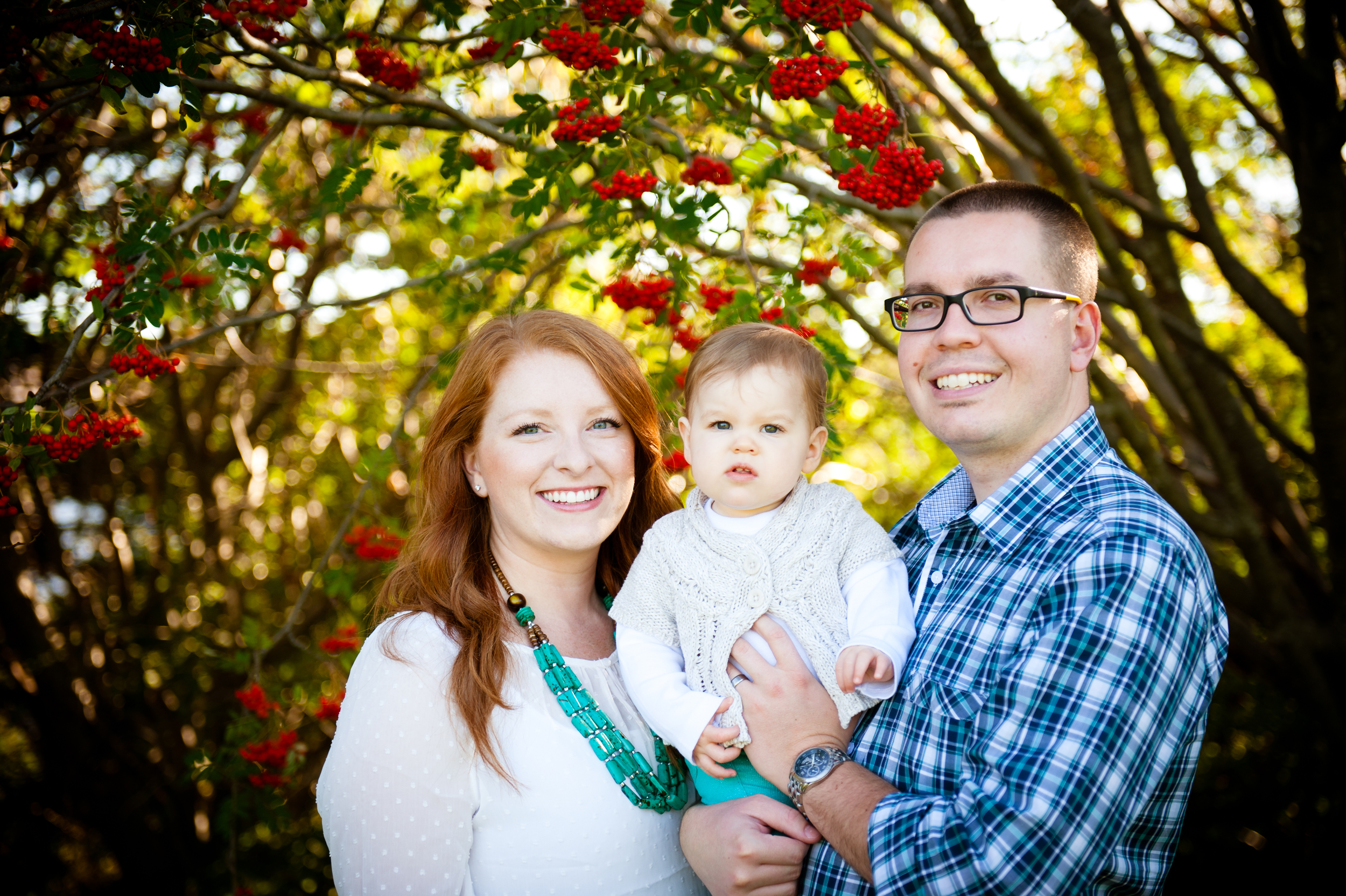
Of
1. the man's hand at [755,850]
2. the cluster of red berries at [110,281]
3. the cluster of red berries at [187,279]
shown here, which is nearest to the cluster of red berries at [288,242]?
the cluster of red berries at [187,279]

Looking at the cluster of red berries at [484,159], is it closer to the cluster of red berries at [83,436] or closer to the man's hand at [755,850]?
the cluster of red berries at [83,436]

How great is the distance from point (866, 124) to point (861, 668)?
1.63 meters

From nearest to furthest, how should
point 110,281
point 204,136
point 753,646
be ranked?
point 753,646 → point 110,281 → point 204,136

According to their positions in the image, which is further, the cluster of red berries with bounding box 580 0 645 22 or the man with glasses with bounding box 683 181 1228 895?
the cluster of red berries with bounding box 580 0 645 22

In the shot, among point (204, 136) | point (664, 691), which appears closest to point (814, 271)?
point (664, 691)

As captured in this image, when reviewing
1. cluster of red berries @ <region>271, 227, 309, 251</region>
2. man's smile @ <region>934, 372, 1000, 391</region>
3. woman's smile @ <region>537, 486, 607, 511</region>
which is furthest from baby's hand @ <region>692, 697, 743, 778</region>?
cluster of red berries @ <region>271, 227, 309, 251</region>

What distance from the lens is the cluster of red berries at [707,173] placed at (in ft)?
9.46

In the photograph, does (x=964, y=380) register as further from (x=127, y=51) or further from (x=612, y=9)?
(x=127, y=51)

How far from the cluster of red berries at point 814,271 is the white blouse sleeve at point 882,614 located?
1272 millimetres

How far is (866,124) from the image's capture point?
2.59 m

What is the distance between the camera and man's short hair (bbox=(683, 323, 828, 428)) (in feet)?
7.34

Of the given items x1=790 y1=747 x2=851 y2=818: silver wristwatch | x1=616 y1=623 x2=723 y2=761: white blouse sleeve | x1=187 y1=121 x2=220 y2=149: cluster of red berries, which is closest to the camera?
x1=790 y1=747 x2=851 y2=818: silver wristwatch

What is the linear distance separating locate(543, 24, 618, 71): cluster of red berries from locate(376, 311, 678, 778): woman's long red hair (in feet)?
2.69

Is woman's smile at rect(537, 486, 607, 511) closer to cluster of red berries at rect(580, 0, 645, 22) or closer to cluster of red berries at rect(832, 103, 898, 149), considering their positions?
cluster of red berries at rect(832, 103, 898, 149)
